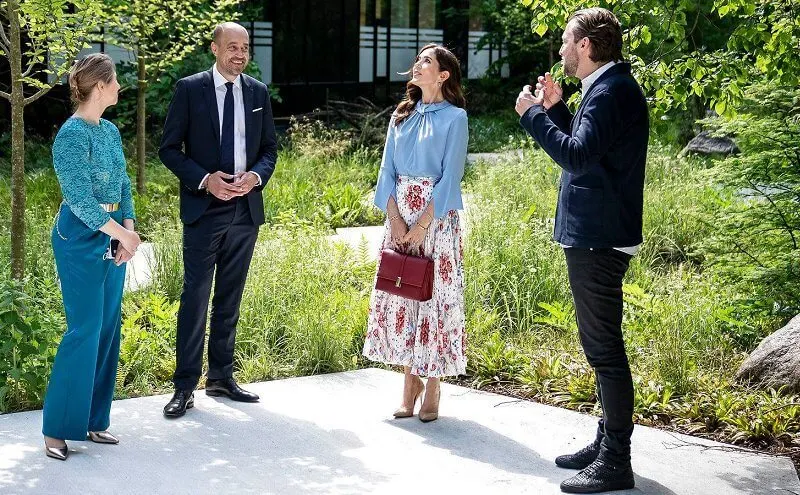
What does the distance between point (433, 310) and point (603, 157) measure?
57.5 inches

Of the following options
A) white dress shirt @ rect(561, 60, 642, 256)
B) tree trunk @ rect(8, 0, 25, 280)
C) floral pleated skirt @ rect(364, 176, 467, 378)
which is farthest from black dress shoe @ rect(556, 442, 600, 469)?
tree trunk @ rect(8, 0, 25, 280)

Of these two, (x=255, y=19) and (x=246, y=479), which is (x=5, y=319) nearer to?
(x=246, y=479)

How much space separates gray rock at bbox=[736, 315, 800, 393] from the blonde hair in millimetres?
3899

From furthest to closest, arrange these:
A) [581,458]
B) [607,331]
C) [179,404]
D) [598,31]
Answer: [179,404]
[581,458]
[607,331]
[598,31]

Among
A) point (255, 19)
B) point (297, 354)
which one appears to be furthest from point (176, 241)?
point (255, 19)

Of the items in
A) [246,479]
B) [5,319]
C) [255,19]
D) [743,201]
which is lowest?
Result: [246,479]

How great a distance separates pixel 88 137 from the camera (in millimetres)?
4887

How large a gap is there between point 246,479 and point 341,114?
1232 centimetres

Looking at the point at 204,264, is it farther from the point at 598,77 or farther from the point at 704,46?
the point at 704,46

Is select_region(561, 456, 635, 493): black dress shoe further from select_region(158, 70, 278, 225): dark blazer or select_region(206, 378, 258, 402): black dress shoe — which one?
select_region(158, 70, 278, 225): dark blazer

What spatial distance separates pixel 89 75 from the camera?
15.9 feet

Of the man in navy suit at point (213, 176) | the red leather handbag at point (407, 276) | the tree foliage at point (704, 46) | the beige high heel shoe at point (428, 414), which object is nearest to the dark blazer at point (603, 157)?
the tree foliage at point (704, 46)

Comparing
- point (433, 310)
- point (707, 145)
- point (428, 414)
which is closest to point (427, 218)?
point (433, 310)

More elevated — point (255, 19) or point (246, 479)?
point (255, 19)
